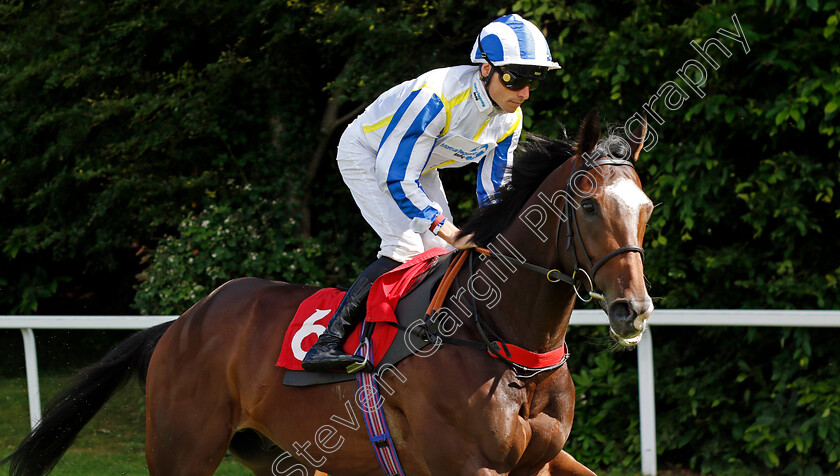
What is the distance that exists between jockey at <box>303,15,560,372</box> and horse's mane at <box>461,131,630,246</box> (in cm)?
6

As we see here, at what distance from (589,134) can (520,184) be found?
36cm

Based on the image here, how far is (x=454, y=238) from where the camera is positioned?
122 inches

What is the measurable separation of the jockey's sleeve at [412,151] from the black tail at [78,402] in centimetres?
164

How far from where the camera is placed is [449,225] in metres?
3.15

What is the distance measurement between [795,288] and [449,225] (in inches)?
110

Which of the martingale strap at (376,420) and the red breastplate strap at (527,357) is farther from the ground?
the red breastplate strap at (527,357)

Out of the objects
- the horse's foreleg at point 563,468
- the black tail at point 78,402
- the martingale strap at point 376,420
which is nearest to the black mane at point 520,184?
the martingale strap at point 376,420

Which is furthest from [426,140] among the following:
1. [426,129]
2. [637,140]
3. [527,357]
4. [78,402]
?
[78,402]

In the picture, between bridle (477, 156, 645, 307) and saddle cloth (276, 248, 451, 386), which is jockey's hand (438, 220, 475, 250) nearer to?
saddle cloth (276, 248, 451, 386)

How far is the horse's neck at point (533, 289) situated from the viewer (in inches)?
111

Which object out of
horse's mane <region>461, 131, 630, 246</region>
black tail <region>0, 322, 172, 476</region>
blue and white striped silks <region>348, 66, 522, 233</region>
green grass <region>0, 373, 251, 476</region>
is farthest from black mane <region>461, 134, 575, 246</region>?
green grass <region>0, 373, 251, 476</region>

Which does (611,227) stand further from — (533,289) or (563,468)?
(563,468)

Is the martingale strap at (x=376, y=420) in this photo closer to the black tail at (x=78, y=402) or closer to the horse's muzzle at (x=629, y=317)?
the horse's muzzle at (x=629, y=317)

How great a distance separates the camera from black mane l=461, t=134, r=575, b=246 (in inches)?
116
